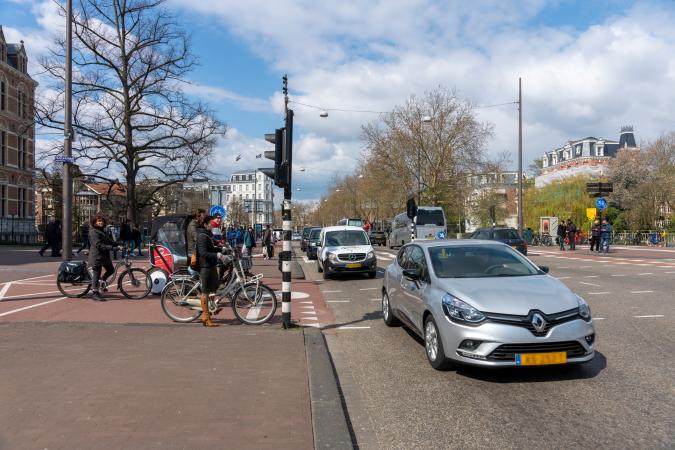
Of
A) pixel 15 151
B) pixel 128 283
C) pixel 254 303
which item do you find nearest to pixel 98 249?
pixel 128 283

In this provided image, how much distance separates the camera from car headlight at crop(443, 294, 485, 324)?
5430 mm

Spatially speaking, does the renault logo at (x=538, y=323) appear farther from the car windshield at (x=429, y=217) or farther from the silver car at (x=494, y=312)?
the car windshield at (x=429, y=217)

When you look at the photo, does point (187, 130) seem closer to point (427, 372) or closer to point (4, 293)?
point (4, 293)

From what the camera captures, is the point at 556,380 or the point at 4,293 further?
the point at 4,293

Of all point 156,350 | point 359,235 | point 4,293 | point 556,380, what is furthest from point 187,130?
point 556,380

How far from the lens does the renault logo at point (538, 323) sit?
527cm

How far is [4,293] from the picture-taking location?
12.2 metres

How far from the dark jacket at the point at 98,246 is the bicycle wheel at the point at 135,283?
26.6 inches

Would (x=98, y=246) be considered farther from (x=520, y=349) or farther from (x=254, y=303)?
(x=520, y=349)

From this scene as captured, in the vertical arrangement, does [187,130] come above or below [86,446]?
above

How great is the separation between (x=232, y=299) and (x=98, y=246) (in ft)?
12.2

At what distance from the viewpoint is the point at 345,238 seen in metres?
18.2

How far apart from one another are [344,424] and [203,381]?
1732 millimetres

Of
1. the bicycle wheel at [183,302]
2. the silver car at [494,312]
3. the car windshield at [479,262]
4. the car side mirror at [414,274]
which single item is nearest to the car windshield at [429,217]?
the bicycle wheel at [183,302]
